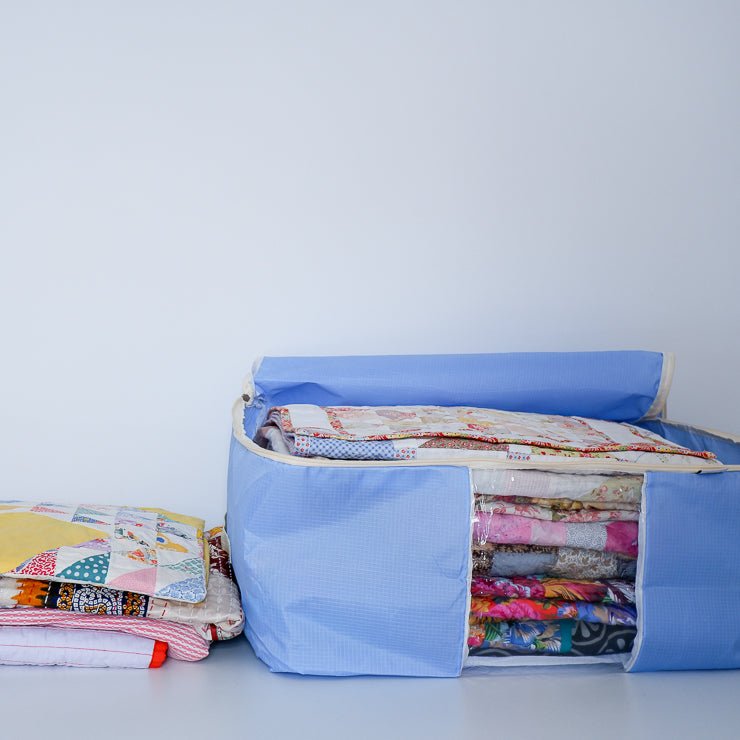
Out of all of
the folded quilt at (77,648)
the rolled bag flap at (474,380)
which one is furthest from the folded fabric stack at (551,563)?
the folded quilt at (77,648)

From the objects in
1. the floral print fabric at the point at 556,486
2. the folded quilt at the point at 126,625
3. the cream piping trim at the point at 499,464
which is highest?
the cream piping trim at the point at 499,464

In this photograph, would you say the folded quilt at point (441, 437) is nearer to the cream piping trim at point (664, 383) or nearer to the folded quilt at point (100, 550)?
the cream piping trim at point (664, 383)

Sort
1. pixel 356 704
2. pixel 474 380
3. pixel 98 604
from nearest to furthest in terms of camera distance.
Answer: pixel 356 704 < pixel 98 604 < pixel 474 380

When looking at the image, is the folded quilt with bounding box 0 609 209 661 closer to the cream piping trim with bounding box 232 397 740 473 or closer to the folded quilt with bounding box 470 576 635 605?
the cream piping trim with bounding box 232 397 740 473

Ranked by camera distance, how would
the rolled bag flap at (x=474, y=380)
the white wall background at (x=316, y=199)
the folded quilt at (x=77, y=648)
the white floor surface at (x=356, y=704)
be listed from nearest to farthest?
1. the white floor surface at (x=356, y=704)
2. the folded quilt at (x=77, y=648)
3. the rolled bag flap at (x=474, y=380)
4. the white wall background at (x=316, y=199)

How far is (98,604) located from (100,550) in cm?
10

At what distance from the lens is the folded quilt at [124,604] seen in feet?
4.70

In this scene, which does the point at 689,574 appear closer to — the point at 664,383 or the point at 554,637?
the point at 554,637

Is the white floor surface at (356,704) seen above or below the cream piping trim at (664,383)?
below

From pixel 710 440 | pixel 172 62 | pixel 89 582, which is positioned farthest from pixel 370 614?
pixel 172 62

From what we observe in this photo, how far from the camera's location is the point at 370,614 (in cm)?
143

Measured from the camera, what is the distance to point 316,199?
206 centimetres

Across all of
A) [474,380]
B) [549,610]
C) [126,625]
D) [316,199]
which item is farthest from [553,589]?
[316,199]

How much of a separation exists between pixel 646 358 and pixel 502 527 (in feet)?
2.00
